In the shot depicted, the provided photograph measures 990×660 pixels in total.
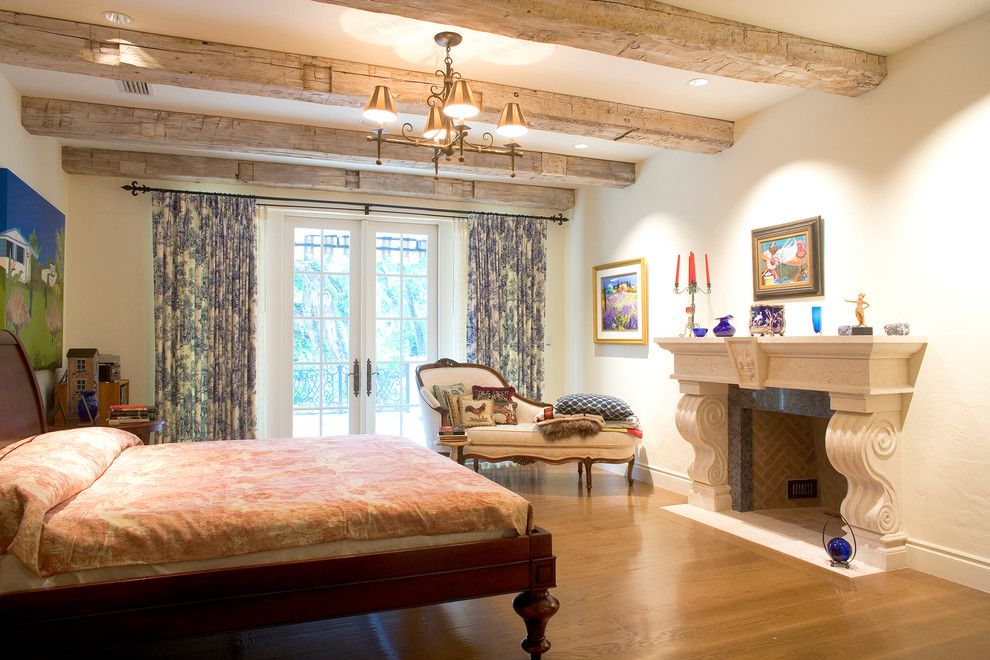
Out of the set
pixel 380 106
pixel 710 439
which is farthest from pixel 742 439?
pixel 380 106

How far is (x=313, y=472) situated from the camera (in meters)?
2.93

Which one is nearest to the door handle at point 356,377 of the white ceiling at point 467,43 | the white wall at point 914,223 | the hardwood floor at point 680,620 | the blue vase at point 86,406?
the blue vase at point 86,406

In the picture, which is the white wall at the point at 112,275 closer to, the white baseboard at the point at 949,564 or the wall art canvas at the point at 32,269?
the wall art canvas at the point at 32,269

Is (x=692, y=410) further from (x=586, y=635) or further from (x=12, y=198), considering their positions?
(x=12, y=198)

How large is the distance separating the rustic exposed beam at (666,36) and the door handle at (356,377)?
Answer: 13.1ft

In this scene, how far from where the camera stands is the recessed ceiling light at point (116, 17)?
3217 millimetres

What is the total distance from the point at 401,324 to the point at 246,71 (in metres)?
3.33

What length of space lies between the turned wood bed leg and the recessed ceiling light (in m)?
3.23

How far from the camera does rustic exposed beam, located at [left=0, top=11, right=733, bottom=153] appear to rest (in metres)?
3.29

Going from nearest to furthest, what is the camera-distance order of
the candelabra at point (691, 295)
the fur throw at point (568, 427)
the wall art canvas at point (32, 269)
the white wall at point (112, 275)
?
the wall art canvas at point (32, 269)
the candelabra at point (691, 295)
the fur throw at point (568, 427)
the white wall at point (112, 275)

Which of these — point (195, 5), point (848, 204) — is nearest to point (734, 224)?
point (848, 204)

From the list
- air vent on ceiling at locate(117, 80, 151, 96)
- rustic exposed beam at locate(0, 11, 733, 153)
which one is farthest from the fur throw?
air vent on ceiling at locate(117, 80, 151, 96)

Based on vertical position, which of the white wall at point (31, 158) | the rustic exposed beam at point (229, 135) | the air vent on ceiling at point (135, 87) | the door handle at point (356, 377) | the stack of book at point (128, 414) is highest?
the air vent on ceiling at point (135, 87)

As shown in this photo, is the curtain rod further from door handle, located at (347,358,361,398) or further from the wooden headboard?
the wooden headboard
